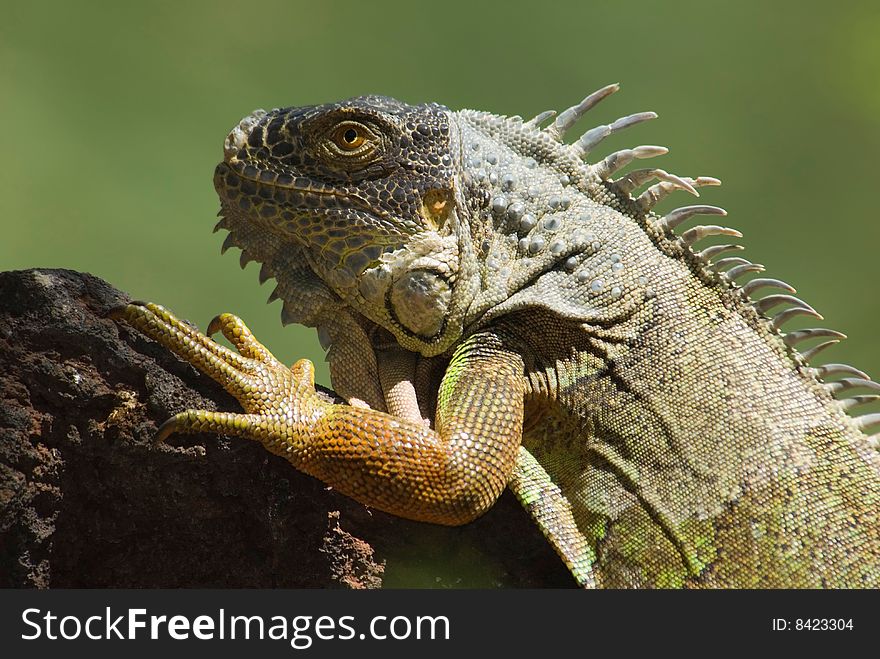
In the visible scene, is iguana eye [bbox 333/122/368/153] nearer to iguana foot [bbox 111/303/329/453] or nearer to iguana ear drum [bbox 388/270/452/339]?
iguana ear drum [bbox 388/270/452/339]

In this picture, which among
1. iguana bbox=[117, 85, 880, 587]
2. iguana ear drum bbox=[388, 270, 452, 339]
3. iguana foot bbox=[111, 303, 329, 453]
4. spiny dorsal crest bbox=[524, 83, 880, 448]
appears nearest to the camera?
iguana foot bbox=[111, 303, 329, 453]

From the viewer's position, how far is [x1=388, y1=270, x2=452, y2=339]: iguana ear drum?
3000 millimetres

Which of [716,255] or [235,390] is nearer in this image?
[235,390]

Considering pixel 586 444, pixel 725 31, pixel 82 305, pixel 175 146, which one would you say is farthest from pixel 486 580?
pixel 725 31

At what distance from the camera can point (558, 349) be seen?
10.1 feet

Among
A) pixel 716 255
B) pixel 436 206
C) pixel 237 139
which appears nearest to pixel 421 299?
pixel 436 206

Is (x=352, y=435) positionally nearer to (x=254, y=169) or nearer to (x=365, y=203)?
(x=365, y=203)

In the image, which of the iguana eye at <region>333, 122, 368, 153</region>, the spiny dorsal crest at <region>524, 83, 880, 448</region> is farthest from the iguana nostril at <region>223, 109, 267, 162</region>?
the spiny dorsal crest at <region>524, 83, 880, 448</region>

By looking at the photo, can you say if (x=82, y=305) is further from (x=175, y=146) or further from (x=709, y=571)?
(x=175, y=146)

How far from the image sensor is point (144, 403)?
2658 mm

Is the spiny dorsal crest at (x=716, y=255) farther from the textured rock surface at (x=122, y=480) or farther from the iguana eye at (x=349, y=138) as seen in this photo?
the textured rock surface at (x=122, y=480)

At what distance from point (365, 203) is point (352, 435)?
85 cm

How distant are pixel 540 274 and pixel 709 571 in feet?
3.85

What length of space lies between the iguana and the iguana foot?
0.03 m
